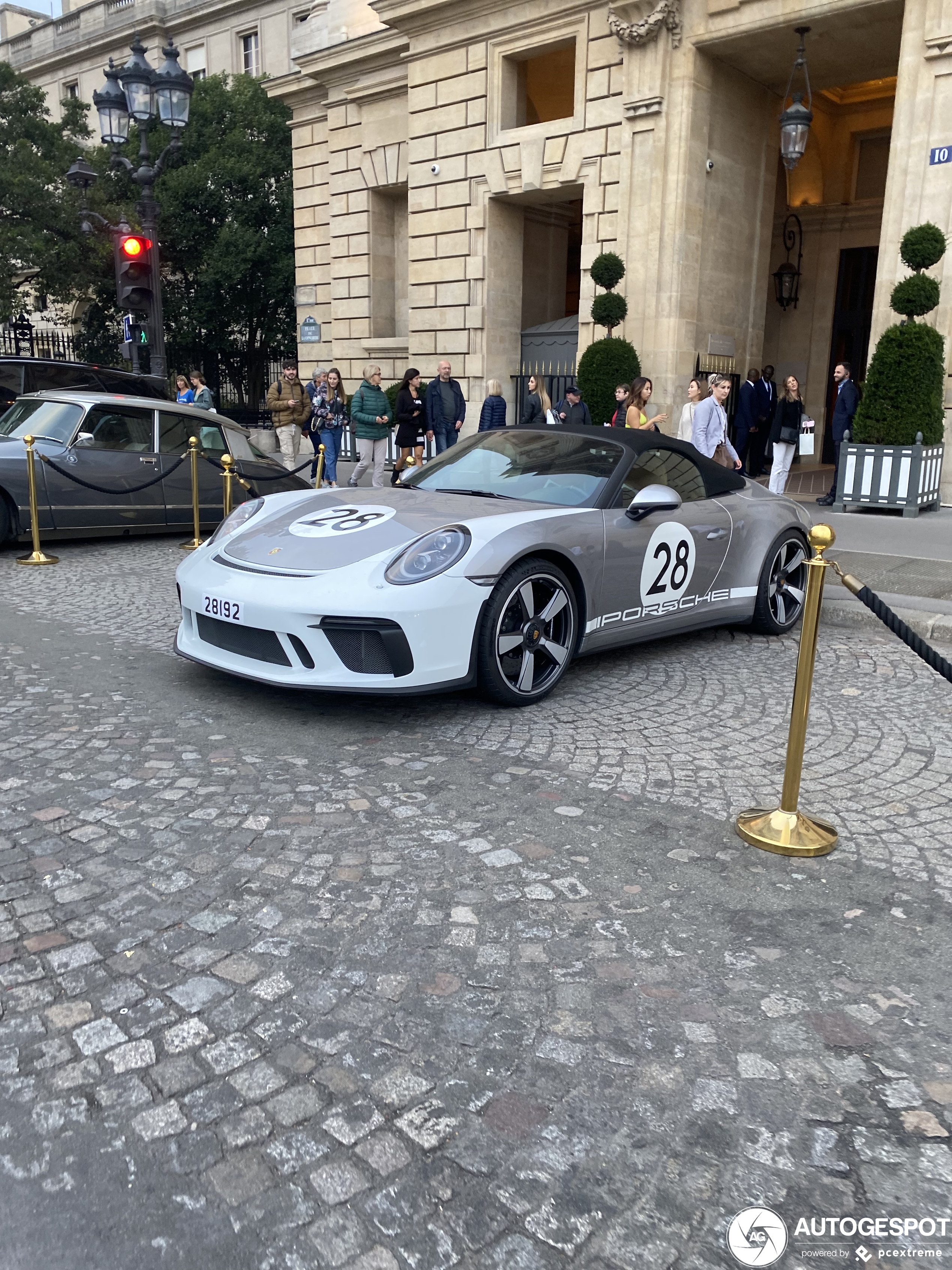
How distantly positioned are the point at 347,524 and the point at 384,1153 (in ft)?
11.3

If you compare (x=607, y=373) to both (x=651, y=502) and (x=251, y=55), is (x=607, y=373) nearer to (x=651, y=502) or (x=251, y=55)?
(x=651, y=502)

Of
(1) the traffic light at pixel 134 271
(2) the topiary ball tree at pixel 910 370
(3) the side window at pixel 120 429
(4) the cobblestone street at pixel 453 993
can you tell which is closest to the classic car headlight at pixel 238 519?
(4) the cobblestone street at pixel 453 993

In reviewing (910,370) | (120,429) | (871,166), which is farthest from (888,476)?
(871,166)

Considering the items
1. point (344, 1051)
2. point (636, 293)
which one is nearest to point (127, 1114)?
point (344, 1051)

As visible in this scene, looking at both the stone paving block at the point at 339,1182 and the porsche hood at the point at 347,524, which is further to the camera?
the porsche hood at the point at 347,524

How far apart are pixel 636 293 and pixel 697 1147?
15.0 metres

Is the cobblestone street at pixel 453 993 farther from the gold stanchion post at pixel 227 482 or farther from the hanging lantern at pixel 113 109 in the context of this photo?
the hanging lantern at pixel 113 109

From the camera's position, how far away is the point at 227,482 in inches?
381

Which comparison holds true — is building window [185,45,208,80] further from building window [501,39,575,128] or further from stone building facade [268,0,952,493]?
building window [501,39,575,128]

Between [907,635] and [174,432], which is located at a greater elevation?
[174,432]

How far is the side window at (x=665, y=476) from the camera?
5.49 meters

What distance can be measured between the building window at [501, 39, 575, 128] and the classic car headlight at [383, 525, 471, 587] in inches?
557

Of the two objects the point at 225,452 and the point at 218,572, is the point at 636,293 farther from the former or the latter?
the point at 218,572

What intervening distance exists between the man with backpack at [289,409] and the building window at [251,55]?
29.0m
